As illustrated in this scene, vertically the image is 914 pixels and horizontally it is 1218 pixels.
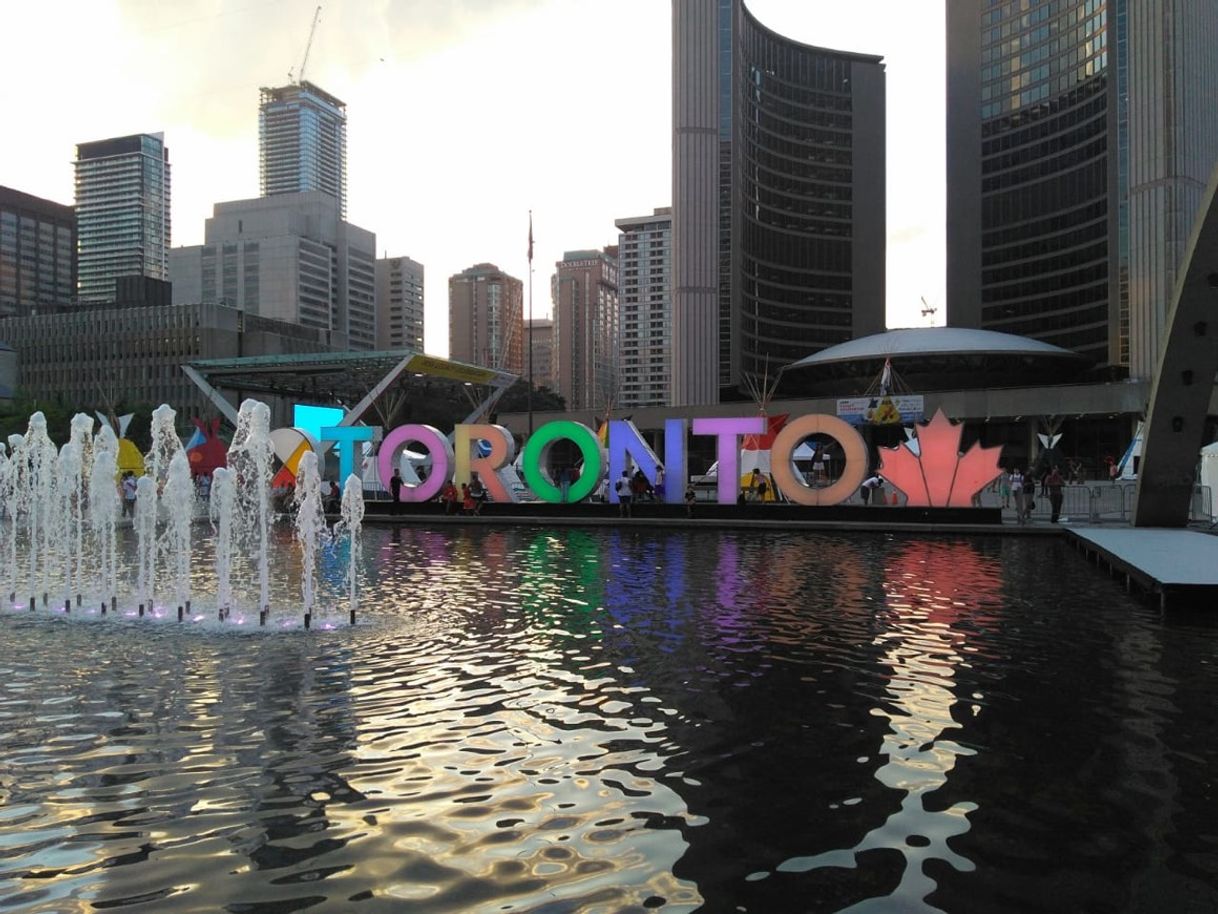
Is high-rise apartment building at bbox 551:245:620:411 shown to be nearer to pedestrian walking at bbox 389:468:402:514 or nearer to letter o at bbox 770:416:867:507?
pedestrian walking at bbox 389:468:402:514

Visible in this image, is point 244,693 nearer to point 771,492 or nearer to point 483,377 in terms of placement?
point 771,492

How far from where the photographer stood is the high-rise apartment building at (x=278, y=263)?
478 ft

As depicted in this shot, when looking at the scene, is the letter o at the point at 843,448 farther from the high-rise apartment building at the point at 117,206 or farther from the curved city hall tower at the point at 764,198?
the high-rise apartment building at the point at 117,206

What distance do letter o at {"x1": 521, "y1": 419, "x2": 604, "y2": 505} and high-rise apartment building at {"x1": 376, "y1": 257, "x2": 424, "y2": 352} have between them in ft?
467

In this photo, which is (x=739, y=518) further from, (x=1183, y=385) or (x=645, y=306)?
(x=645, y=306)

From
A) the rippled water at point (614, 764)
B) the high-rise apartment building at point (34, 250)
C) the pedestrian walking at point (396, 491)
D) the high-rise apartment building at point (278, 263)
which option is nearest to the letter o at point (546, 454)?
the pedestrian walking at point (396, 491)

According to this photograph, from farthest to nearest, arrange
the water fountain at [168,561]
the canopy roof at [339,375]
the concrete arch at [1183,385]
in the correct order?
the canopy roof at [339,375] → the concrete arch at [1183,385] → the water fountain at [168,561]

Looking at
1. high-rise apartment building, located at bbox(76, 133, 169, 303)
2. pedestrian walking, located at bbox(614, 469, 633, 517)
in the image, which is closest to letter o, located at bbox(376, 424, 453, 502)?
pedestrian walking, located at bbox(614, 469, 633, 517)

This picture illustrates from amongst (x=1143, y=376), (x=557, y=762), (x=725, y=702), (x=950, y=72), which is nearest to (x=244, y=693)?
(x=557, y=762)

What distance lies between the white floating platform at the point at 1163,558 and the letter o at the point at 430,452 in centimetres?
1873

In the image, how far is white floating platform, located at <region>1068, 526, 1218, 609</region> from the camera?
41.0 ft

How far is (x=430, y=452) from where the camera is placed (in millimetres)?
32125

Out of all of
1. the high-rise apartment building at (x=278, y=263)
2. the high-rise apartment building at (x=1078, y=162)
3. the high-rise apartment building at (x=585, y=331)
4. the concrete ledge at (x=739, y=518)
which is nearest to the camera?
the concrete ledge at (x=739, y=518)

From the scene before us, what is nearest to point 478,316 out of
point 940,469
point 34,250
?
point 34,250
